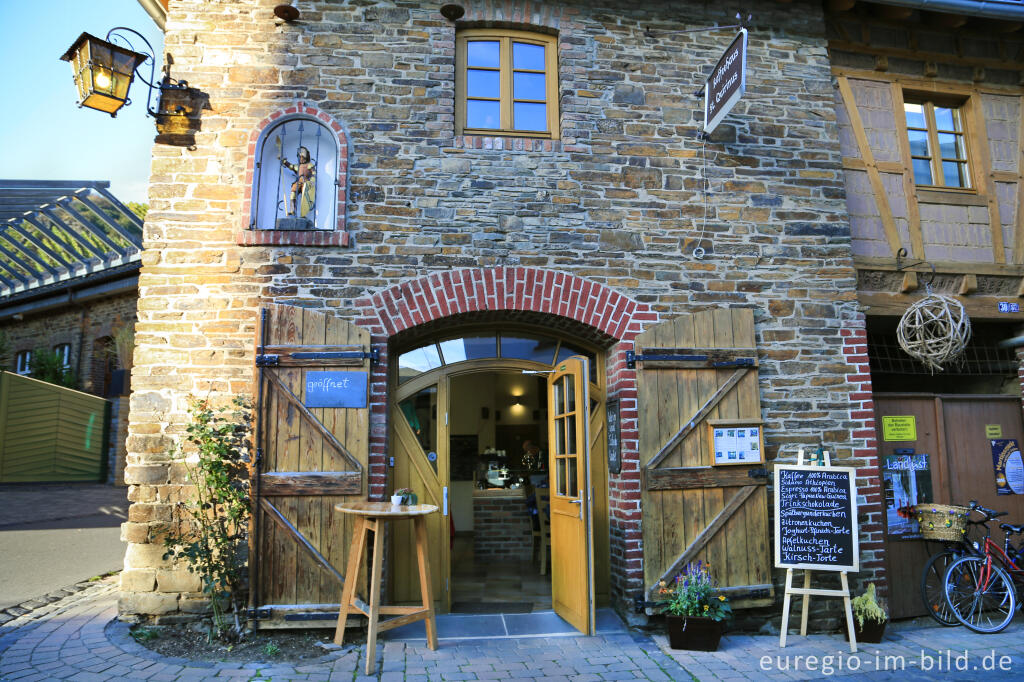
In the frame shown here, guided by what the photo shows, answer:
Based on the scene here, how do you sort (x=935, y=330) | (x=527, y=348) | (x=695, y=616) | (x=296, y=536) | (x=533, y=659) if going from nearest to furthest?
1. (x=533, y=659)
2. (x=695, y=616)
3. (x=296, y=536)
4. (x=935, y=330)
5. (x=527, y=348)

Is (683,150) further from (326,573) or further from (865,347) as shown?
(326,573)

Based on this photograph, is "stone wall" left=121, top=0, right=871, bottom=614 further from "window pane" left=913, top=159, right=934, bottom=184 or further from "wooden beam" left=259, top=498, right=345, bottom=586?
"window pane" left=913, top=159, right=934, bottom=184

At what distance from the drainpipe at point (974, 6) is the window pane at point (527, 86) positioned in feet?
11.1

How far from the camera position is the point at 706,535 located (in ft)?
18.0

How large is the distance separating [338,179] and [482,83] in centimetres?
161

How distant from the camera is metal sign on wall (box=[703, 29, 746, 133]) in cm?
533

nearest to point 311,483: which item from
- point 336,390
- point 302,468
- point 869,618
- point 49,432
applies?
point 302,468

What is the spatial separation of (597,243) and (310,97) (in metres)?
2.78

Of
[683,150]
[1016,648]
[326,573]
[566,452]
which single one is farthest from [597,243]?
[1016,648]

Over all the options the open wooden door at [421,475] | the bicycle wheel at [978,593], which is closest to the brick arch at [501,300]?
the open wooden door at [421,475]

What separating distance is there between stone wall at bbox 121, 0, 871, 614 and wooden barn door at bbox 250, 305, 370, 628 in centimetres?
19

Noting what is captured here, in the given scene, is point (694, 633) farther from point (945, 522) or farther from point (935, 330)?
point (935, 330)

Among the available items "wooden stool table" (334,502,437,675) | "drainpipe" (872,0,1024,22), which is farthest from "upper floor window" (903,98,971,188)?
"wooden stool table" (334,502,437,675)

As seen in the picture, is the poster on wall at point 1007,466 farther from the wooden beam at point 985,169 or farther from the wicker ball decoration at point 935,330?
the wooden beam at point 985,169
